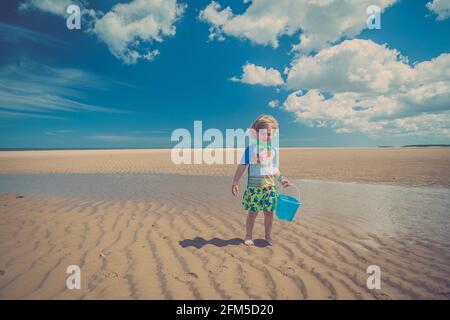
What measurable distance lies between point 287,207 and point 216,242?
134 centimetres

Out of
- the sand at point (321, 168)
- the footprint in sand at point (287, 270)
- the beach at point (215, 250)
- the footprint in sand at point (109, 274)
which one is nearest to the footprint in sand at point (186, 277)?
the beach at point (215, 250)

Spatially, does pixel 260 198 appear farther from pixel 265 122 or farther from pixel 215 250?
pixel 265 122

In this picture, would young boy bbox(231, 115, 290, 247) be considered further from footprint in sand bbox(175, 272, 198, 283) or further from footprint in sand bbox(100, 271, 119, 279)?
footprint in sand bbox(100, 271, 119, 279)

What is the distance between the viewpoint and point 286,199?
4336 mm

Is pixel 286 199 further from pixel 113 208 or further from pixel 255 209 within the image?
pixel 113 208

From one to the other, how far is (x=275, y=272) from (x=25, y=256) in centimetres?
360

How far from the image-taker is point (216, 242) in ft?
14.9

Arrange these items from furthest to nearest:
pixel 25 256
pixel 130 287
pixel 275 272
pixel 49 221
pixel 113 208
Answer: pixel 113 208, pixel 49 221, pixel 25 256, pixel 275 272, pixel 130 287

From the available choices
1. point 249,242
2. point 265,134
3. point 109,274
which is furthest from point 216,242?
point 265,134

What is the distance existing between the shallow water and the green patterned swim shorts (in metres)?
1.83

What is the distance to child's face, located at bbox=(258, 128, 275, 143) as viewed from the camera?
416 cm

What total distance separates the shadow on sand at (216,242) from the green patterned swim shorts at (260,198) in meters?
0.66

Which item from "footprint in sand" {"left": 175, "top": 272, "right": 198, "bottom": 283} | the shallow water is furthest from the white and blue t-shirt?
the shallow water
